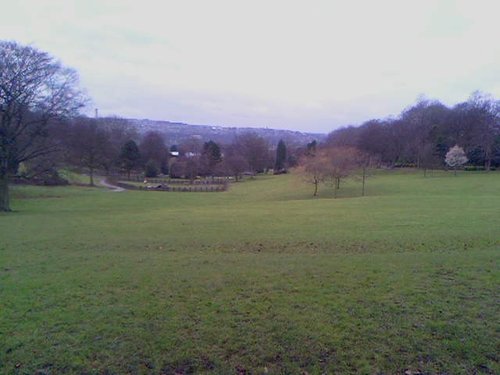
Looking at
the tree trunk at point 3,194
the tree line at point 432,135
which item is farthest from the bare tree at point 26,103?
the tree line at point 432,135

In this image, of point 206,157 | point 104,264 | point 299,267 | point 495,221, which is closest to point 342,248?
point 299,267

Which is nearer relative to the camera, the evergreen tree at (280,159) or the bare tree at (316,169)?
the bare tree at (316,169)

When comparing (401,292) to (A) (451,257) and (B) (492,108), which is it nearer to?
(A) (451,257)

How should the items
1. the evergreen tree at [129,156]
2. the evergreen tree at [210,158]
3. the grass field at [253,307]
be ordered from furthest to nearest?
1. the evergreen tree at [210,158]
2. the evergreen tree at [129,156]
3. the grass field at [253,307]

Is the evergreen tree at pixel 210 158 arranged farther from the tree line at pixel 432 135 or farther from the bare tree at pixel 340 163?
the bare tree at pixel 340 163

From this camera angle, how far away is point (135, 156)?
84375mm

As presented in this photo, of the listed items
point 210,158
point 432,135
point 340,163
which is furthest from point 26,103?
point 432,135

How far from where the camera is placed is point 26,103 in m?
26.5

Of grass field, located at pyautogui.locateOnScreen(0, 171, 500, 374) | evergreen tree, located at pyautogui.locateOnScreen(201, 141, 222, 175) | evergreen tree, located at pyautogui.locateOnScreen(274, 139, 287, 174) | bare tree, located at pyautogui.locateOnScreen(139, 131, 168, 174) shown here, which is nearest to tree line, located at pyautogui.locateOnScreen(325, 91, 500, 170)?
evergreen tree, located at pyautogui.locateOnScreen(274, 139, 287, 174)

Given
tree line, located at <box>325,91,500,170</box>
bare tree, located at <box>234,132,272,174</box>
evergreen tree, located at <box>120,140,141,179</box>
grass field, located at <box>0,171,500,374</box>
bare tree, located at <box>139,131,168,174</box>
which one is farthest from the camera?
bare tree, located at <box>234,132,272,174</box>

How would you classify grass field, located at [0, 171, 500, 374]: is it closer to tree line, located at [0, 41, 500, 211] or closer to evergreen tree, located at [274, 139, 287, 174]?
tree line, located at [0, 41, 500, 211]

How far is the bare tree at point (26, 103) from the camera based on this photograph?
25.2 m

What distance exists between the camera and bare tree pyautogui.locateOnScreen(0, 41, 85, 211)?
990 inches

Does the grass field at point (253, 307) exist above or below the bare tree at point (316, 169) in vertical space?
below
